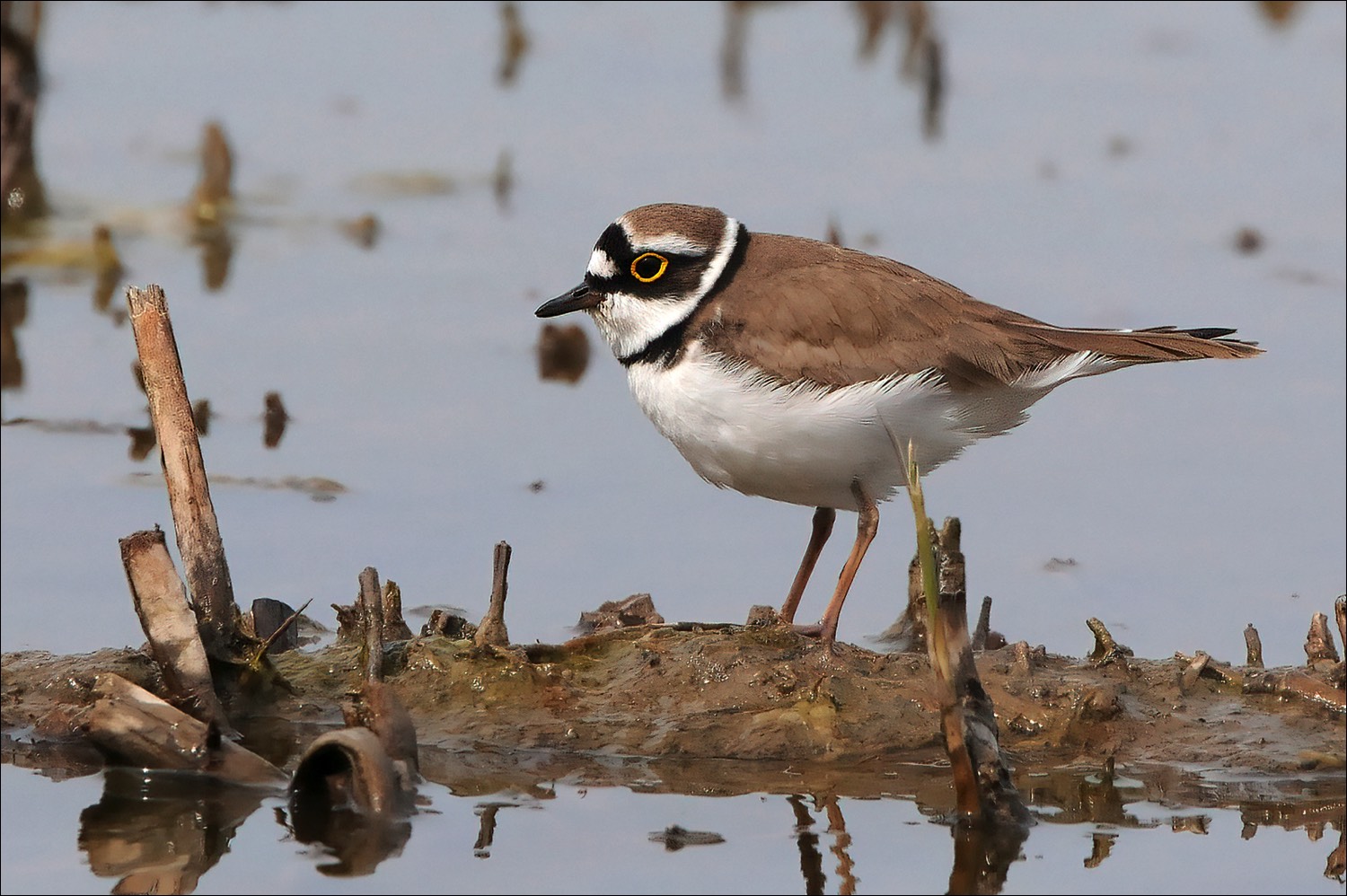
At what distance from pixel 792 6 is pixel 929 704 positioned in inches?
447

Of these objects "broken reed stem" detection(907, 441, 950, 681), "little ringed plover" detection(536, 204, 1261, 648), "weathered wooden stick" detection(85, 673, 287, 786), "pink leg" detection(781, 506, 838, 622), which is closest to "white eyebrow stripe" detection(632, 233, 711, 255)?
"little ringed plover" detection(536, 204, 1261, 648)

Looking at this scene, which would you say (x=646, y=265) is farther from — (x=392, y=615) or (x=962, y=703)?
(x=962, y=703)

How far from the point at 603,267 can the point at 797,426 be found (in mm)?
1099

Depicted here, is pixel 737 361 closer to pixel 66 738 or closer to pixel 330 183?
pixel 66 738

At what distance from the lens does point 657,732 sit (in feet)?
20.1

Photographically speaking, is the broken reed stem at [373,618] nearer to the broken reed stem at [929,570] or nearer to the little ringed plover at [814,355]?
the little ringed plover at [814,355]

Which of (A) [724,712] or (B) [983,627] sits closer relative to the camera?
(A) [724,712]

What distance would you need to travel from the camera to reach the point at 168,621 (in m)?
5.93

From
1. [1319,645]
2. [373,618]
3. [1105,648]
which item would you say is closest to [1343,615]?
[1319,645]

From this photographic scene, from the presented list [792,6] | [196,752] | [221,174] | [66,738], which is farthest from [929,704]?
[792,6]

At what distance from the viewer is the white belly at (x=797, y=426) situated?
6.39m

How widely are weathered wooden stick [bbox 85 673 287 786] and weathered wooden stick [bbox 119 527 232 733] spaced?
13 centimetres

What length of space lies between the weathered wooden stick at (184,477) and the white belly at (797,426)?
60.8 inches

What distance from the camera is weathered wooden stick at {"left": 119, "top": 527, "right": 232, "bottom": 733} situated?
19.3ft
